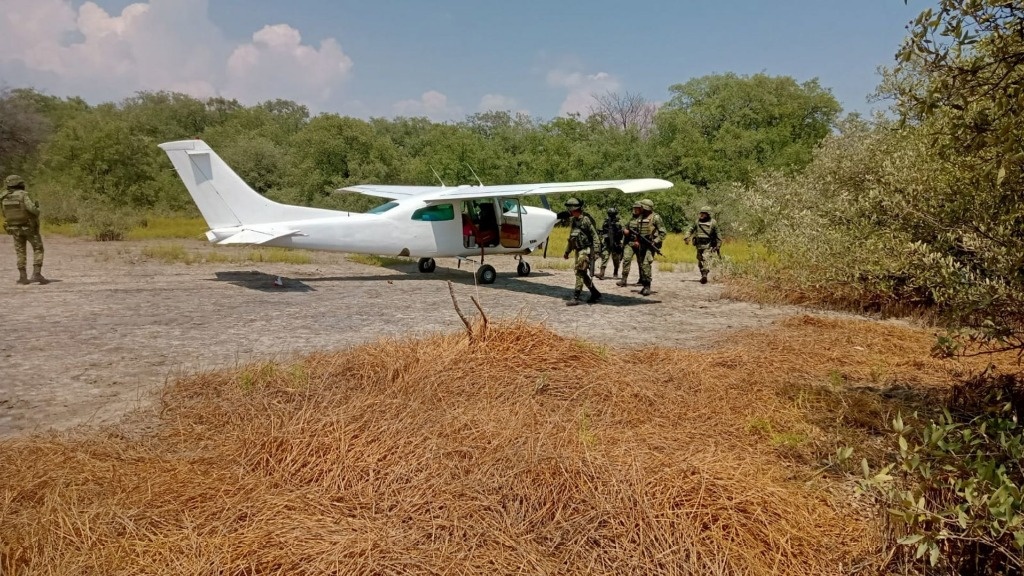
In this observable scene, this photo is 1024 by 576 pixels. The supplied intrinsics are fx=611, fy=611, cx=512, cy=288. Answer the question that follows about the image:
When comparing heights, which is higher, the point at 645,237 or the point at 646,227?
the point at 646,227

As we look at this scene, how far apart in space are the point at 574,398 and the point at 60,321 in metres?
7.75

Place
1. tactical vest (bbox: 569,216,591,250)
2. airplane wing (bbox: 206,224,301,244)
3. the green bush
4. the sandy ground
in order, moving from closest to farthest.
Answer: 1. the green bush
2. the sandy ground
3. tactical vest (bbox: 569,216,591,250)
4. airplane wing (bbox: 206,224,301,244)

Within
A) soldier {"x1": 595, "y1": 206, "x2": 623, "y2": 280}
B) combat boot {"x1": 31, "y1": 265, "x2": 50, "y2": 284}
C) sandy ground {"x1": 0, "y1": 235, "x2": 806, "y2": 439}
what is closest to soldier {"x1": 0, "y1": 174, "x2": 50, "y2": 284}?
combat boot {"x1": 31, "y1": 265, "x2": 50, "y2": 284}

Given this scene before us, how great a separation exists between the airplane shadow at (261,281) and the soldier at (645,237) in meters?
6.84

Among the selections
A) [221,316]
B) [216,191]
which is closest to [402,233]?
[216,191]

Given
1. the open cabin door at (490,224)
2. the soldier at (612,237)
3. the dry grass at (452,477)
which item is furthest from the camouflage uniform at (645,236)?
the dry grass at (452,477)

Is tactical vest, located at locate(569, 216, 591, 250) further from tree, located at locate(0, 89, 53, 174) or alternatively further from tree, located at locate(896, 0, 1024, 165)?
tree, located at locate(0, 89, 53, 174)

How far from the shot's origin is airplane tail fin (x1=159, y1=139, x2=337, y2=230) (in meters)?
12.9

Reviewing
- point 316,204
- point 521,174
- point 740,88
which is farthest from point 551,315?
point 740,88

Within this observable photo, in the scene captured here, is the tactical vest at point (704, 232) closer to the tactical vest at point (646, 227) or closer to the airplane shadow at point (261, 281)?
the tactical vest at point (646, 227)

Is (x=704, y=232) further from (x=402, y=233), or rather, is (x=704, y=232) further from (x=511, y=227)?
(x=402, y=233)

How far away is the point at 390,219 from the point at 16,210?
7.07m

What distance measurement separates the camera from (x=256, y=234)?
12.6m

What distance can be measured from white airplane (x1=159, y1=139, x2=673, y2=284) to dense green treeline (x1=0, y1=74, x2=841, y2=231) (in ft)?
40.7
